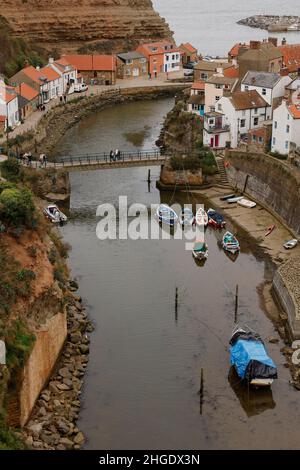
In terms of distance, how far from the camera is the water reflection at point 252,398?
2936 centimetres

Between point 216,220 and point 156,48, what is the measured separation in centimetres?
4839

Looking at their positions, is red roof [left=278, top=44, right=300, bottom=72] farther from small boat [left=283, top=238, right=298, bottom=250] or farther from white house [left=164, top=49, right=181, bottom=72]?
small boat [left=283, top=238, right=298, bottom=250]

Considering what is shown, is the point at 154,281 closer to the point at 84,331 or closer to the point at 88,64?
the point at 84,331

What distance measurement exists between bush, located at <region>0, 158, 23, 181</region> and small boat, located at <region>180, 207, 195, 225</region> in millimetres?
10665

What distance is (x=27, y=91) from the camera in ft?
225

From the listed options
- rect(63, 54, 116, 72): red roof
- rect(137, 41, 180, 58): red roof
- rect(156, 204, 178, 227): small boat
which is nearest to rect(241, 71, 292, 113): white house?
rect(156, 204, 178, 227): small boat

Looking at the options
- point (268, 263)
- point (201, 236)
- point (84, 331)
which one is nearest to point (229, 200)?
point (201, 236)

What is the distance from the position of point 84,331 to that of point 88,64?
54735 millimetres

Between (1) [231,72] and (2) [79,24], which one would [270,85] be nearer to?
(1) [231,72]

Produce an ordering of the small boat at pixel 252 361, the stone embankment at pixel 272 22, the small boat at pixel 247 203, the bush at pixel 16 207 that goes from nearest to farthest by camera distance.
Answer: the small boat at pixel 252 361 < the bush at pixel 16 207 < the small boat at pixel 247 203 < the stone embankment at pixel 272 22

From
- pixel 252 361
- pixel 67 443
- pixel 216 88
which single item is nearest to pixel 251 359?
pixel 252 361

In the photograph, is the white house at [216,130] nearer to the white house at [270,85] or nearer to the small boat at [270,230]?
the white house at [270,85]

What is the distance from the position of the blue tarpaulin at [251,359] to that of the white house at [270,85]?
29111 mm

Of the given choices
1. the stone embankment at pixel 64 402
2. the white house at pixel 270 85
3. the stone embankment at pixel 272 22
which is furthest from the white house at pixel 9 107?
the stone embankment at pixel 272 22
